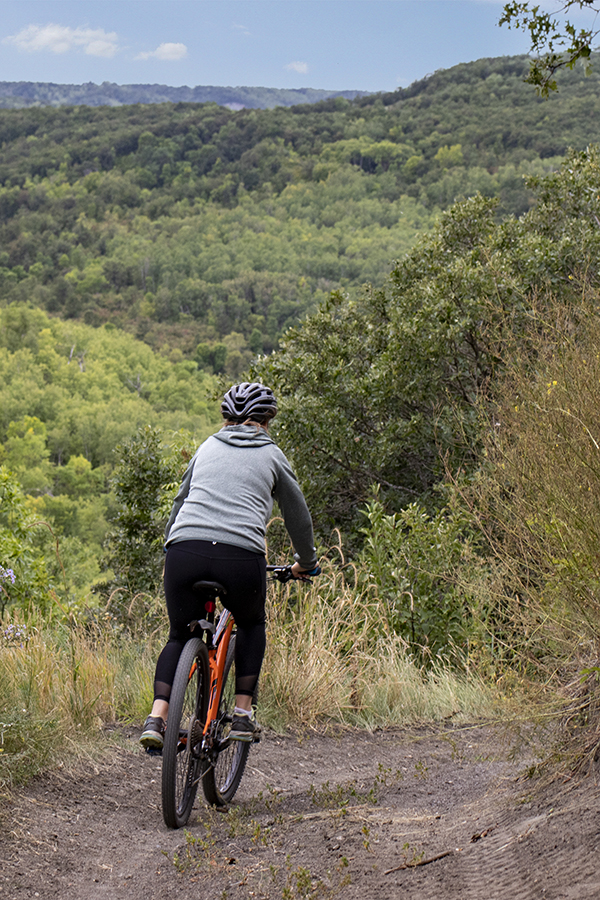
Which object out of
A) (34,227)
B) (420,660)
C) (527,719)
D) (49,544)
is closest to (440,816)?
(527,719)

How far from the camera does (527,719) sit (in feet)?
9.69

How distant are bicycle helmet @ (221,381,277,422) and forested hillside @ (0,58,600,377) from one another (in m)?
79.7

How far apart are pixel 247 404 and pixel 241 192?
143 m

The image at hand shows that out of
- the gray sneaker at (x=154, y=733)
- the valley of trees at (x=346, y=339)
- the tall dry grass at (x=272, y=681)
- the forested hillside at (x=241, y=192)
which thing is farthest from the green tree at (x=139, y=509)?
the forested hillside at (x=241, y=192)

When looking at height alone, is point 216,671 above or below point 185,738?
above

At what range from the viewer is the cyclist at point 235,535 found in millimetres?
2969

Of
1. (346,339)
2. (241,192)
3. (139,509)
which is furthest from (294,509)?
(241,192)

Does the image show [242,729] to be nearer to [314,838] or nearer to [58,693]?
[314,838]

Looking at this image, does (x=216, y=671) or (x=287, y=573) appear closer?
(x=216, y=671)

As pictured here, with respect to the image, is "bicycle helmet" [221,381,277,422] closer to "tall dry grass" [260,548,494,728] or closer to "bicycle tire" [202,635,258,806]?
"bicycle tire" [202,635,258,806]

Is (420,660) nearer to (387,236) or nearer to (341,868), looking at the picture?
(341,868)

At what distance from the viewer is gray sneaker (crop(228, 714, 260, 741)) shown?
3172 mm

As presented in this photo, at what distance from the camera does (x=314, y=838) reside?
2.76 metres

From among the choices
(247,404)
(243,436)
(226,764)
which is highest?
(247,404)
